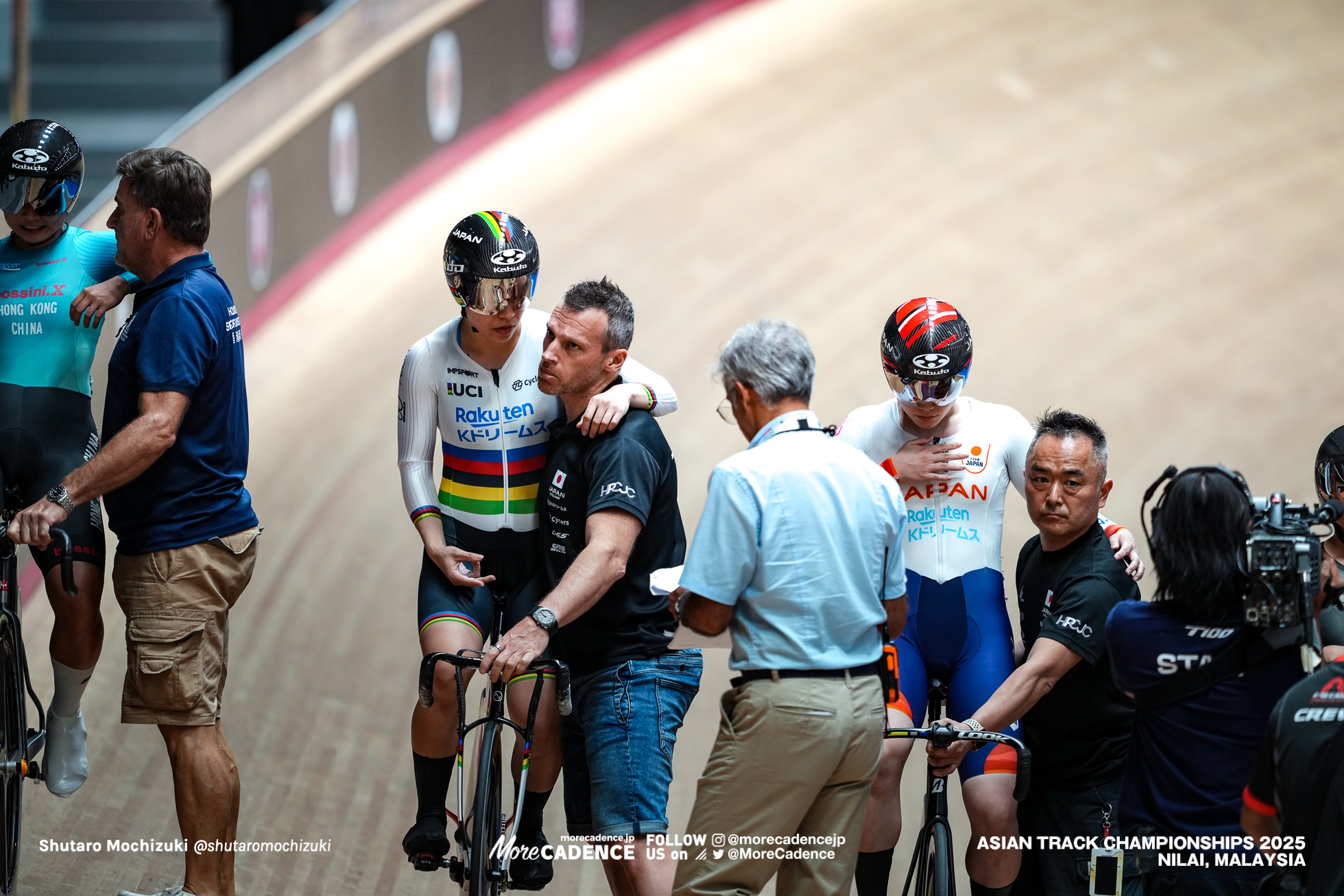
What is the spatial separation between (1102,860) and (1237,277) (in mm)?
3875

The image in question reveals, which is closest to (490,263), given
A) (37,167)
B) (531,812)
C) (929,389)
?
(929,389)

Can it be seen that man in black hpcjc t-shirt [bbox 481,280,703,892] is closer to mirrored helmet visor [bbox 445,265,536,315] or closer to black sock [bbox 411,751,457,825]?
mirrored helmet visor [bbox 445,265,536,315]

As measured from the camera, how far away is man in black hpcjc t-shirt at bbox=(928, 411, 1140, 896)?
2857mm

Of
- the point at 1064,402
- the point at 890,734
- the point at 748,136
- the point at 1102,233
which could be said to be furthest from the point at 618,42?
the point at 890,734

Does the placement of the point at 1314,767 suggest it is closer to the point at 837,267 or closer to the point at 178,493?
the point at 178,493

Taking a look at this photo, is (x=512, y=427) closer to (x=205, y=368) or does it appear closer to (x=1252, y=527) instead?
(x=205, y=368)

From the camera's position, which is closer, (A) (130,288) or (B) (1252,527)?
(B) (1252,527)

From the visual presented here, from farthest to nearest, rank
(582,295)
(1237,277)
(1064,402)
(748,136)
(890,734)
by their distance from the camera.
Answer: (748,136) < (1237,277) < (1064,402) < (582,295) < (890,734)

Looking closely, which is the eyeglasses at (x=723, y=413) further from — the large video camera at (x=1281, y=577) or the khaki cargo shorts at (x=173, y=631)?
the khaki cargo shorts at (x=173, y=631)

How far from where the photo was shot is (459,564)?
9.77 ft

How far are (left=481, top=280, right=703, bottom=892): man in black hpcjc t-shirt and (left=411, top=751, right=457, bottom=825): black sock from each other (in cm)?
27

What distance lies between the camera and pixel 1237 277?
18.9 ft

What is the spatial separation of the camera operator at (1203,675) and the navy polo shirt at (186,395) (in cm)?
188

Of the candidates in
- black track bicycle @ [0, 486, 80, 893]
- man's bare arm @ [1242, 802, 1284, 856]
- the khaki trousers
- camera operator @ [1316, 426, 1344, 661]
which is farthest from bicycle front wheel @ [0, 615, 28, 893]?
camera operator @ [1316, 426, 1344, 661]
